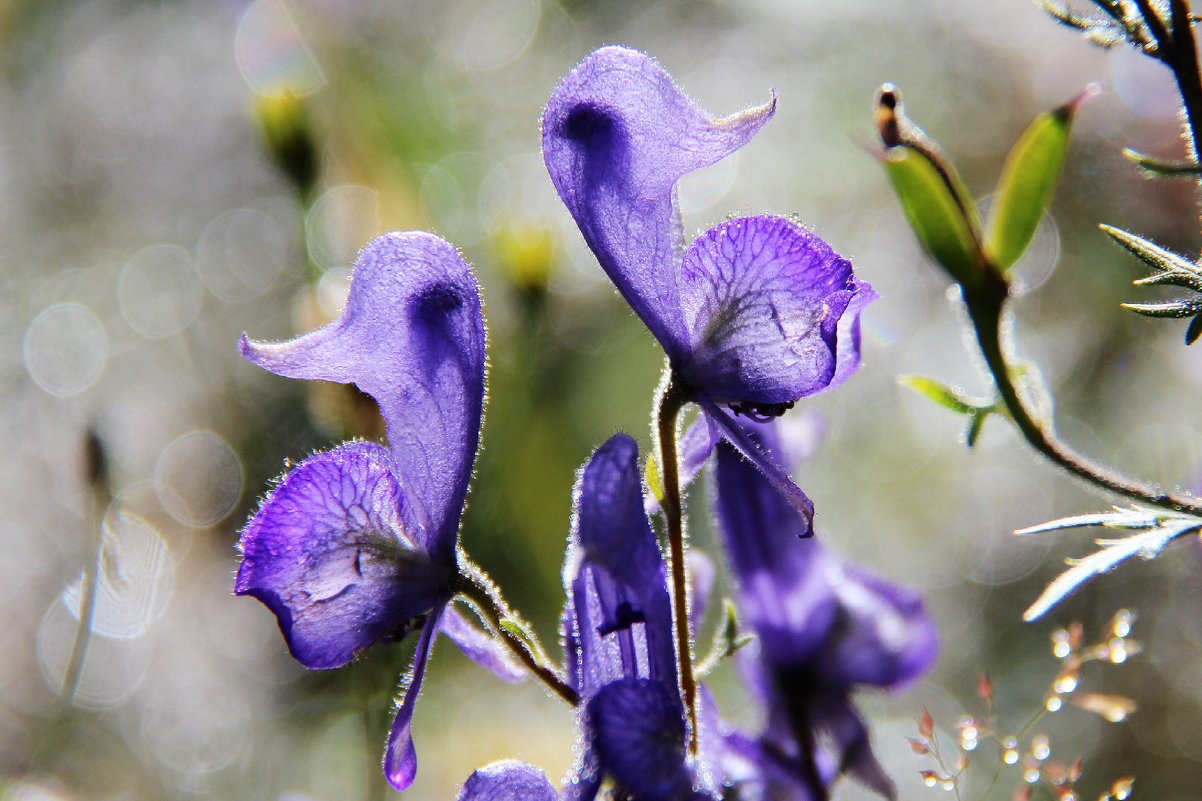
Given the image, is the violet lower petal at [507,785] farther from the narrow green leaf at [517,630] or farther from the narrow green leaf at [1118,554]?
the narrow green leaf at [1118,554]

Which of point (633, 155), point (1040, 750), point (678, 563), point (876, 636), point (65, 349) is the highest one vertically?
point (633, 155)

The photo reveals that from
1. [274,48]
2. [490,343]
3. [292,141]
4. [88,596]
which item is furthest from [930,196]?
[274,48]

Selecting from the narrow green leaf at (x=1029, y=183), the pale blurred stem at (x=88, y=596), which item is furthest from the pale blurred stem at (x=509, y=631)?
the pale blurred stem at (x=88, y=596)

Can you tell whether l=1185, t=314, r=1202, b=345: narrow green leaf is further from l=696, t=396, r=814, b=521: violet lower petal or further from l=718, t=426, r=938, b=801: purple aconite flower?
l=718, t=426, r=938, b=801: purple aconite flower

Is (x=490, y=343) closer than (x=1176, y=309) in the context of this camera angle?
No

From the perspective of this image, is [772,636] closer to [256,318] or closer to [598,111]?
[598,111]

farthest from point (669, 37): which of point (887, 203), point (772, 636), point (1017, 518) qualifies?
point (772, 636)

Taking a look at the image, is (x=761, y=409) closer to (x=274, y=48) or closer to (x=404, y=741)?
(x=404, y=741)
